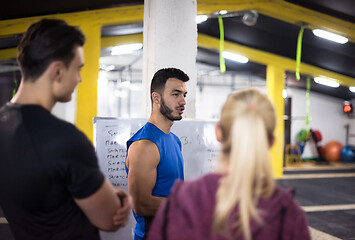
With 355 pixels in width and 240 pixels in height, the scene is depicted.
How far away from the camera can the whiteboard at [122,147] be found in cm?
234

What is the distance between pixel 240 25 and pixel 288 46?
5.34 feet

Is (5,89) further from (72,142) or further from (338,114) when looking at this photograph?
(338,114)

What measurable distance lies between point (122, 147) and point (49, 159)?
145 cm

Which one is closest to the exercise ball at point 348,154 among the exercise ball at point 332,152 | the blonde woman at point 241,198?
the exercise ball at point 332,152

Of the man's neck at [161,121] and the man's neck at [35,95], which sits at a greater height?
the man's neck at [35,95]

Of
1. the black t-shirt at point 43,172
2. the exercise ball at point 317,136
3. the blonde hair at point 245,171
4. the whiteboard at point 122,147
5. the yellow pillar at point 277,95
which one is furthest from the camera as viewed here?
the exercise ball at point 317,136

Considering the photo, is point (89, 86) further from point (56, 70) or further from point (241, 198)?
point (241, 198)

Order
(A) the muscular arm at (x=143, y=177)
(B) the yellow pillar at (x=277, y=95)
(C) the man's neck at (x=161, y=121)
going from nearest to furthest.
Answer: (A) the muscular arm at (x=143, y=177) → (C) the man's neck at (x=161, y=121) → (B) the yellow pillar at (x=277, y=95)

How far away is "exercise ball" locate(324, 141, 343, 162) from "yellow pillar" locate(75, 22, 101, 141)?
1016 centimetres

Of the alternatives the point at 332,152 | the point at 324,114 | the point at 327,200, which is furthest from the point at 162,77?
the point at 324,114

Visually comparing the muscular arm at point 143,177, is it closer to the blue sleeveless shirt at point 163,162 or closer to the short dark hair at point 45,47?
the blue sleeveless shirt at point 163,162

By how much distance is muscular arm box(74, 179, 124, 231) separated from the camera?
982 mm

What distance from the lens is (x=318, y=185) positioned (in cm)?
750

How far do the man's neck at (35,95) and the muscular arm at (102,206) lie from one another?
0.31m
